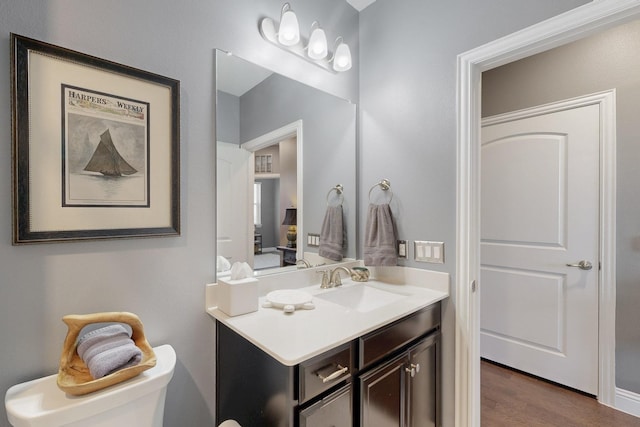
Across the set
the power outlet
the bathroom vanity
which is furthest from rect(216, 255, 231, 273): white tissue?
the power outlet

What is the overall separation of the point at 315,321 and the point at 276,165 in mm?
857

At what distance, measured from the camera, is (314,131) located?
1774mm

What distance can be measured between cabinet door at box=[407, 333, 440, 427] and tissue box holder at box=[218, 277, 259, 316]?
77 cm

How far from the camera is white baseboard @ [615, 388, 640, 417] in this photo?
1812 mm

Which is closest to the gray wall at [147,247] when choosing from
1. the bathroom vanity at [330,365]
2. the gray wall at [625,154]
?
the bathroom vanity at [330,365]

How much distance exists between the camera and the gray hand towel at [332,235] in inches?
71.7

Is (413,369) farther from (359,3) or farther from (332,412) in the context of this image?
(359,3)

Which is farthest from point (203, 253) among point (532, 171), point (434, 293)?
point (532, 171)

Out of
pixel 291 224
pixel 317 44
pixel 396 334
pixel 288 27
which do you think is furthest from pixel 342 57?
pixel 396 334

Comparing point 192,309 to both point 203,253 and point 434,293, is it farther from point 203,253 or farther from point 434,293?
point 434,293

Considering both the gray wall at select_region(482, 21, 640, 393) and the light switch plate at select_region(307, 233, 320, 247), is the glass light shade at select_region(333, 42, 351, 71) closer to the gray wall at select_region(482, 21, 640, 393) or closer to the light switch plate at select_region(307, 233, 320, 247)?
the light switch plate at select_region(307, 233, 320, 247)

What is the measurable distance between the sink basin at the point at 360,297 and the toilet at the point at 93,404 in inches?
32.3

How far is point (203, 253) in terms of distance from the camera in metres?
1.25

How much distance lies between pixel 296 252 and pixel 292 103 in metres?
0.86
